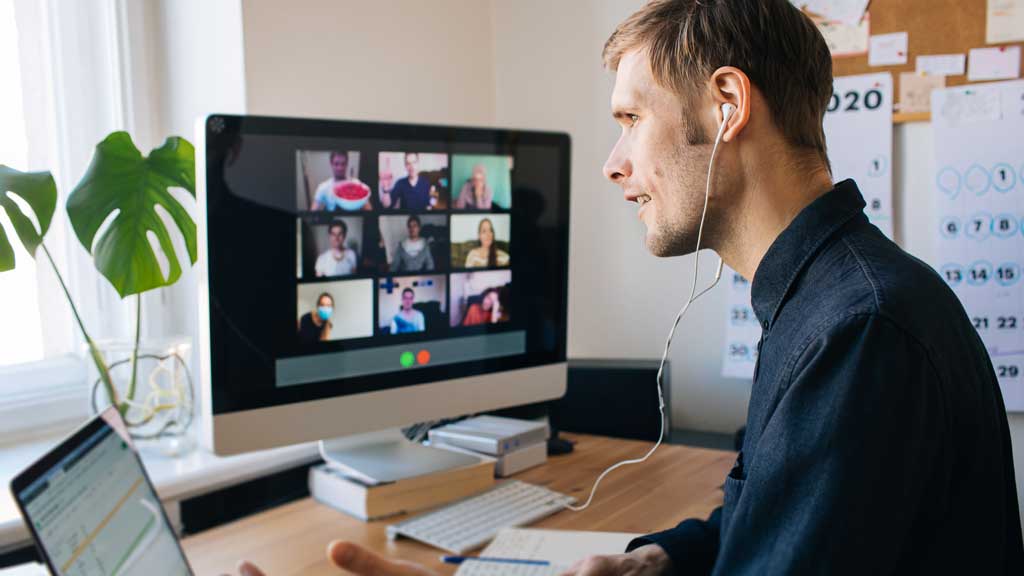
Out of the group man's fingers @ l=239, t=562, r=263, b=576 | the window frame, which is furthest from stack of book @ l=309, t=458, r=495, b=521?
the window frame

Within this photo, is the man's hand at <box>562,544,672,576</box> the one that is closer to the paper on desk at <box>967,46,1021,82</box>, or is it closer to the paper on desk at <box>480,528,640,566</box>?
the paper on desk at <box>480,528,640,566</box>

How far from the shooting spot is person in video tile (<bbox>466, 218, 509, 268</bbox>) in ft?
4.67

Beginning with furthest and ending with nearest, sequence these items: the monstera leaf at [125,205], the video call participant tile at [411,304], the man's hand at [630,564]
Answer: the video call participant tile at [411,304] < the monstera leaf at [125,205] < the man's hand at [630,564]

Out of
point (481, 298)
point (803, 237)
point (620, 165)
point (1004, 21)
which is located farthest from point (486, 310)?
point (1004, 21)

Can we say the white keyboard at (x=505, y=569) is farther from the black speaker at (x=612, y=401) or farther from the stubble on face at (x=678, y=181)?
the black speaker at (x=612, y=401)

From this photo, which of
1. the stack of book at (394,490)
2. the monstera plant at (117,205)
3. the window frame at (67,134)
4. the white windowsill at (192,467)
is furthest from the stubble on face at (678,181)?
the window frame at (67,134)

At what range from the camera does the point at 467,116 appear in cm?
207

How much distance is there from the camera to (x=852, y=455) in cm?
66

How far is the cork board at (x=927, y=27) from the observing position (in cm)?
155

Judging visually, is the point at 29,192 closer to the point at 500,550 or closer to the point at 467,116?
the point at 500,550

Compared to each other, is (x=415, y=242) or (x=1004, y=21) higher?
(x=1004, y=21)

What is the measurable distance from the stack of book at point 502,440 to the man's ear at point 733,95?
0.77 meters

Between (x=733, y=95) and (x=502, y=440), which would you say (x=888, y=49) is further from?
(x=502, y=440)

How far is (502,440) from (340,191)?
523 millimetres
